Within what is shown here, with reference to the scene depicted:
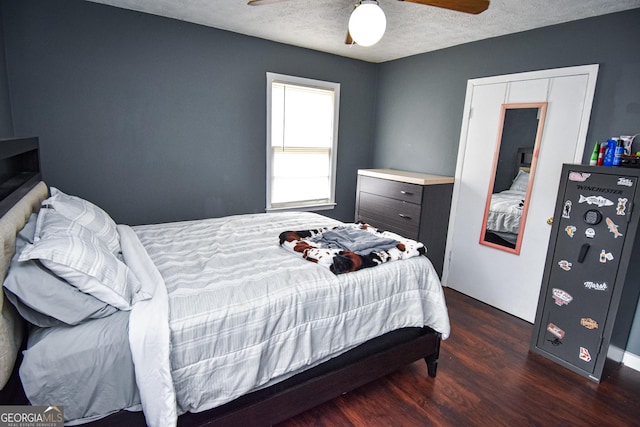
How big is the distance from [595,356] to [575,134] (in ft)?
5.16

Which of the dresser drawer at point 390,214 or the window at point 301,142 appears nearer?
the dresser drawer at point 390,214

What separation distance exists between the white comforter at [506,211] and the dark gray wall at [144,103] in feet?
7.39

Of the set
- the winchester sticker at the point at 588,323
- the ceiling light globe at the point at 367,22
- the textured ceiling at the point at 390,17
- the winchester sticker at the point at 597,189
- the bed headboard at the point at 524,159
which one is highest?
the textured ceiling at the point at 390,17

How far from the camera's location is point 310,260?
189cm

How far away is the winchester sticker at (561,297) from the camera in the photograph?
2279mm

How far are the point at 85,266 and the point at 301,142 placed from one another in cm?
279

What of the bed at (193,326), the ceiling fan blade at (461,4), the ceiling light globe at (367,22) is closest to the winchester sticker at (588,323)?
the bed at (193,326)

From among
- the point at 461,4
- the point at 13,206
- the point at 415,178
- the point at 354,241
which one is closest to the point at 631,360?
the point at 415,178

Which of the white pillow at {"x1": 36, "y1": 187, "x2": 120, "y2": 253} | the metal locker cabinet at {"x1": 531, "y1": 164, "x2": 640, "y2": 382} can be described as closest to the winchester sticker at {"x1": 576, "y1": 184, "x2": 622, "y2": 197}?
the metal locker cabinet at {"x1": 531, "y1": 164, "x2": 640, "y2": 382}

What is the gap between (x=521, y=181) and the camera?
2.88 metres

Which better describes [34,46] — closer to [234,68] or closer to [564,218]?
[234,68]

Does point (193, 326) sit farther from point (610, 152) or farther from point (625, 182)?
point (610, 152)

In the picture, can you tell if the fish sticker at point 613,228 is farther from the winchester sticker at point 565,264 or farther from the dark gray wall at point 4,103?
the dark gray wall at point 4,103

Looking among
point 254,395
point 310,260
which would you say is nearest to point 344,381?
point 254,395
